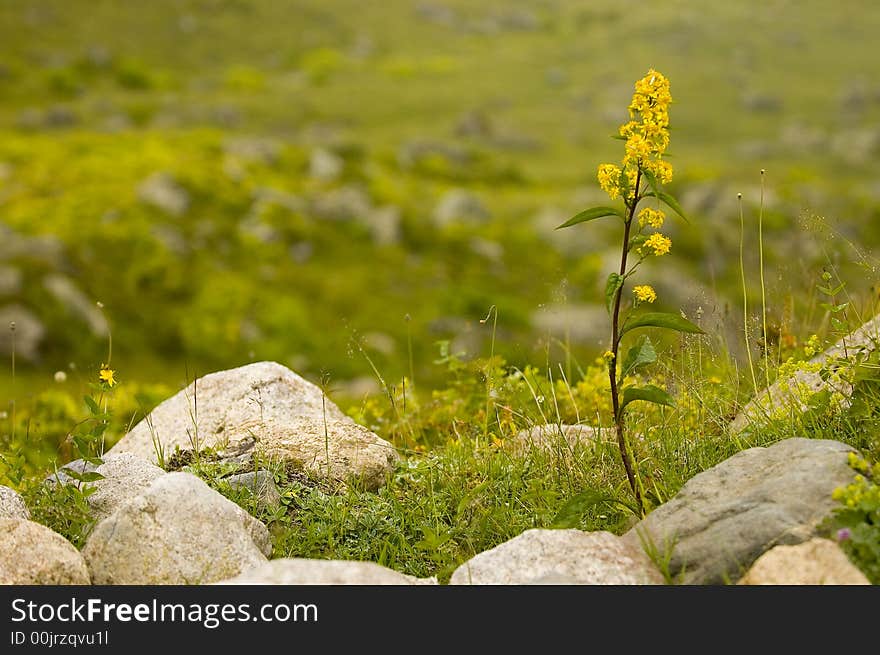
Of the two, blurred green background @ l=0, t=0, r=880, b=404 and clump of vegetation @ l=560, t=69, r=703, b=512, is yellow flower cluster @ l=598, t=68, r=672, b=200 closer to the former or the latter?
clump of vegetation @ l=560, t=69, r=703, b=512

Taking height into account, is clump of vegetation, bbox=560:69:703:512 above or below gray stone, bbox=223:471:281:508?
above

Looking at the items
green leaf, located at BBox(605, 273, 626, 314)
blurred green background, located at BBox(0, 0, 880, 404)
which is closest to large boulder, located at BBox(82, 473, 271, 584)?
blurred green background, located at BBox(0, 0, 880, 404)

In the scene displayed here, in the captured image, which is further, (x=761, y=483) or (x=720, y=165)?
(x=720, y=165)

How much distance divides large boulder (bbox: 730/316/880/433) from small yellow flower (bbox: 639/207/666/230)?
149 centimetres

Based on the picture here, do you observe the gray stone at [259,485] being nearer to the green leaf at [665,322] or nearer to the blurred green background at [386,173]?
the blurred green background at [386,173]

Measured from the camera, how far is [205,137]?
4328cm

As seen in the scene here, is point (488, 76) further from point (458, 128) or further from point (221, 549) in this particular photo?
point (221, 549)

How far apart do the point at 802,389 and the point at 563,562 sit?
7.50ft

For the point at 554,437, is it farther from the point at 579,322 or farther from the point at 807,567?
the point at 579,322

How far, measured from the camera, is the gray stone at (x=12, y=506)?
18.0 ft

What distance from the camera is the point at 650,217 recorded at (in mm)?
4742

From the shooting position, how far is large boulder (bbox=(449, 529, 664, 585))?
177 inches

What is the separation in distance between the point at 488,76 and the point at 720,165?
2987cm

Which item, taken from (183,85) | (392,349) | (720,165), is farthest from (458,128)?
(392,349)
